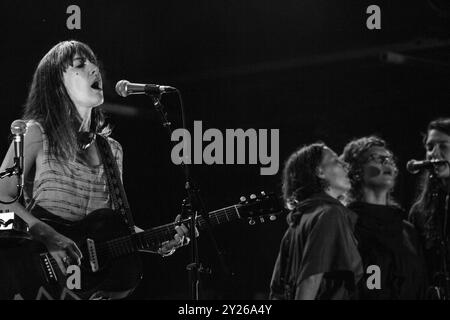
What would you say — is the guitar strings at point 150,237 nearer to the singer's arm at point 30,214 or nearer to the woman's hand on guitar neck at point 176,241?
the woman's hand on guitar neck at point 176,241

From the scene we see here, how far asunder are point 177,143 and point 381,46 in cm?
157

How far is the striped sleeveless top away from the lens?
4.27 meters

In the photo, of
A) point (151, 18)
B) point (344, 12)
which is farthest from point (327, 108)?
point (151, 18)

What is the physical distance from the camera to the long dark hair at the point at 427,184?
475cm

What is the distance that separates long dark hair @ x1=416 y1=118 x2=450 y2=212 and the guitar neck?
1.31 metres

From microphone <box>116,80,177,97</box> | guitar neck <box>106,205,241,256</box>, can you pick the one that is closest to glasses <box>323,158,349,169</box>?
guitar neck <box>106,205,241,256</box>

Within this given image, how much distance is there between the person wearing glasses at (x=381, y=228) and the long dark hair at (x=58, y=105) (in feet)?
5.61

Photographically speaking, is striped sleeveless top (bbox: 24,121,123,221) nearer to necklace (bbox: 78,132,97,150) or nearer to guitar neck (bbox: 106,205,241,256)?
necklace (bbox: 78,132,97,150)

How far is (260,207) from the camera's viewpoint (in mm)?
4395

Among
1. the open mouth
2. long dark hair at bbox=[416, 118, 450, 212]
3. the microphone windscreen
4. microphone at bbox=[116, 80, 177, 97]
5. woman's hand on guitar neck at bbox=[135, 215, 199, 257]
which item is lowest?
woman's hand on guitar neck at bbox=[135, 215, 199, 257]

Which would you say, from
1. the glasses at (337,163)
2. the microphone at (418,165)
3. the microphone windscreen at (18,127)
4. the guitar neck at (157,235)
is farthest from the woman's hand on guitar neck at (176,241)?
the microphone at (418,165)

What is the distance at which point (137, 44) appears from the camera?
472 centimetres

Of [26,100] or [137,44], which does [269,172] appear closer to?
[137,44]
